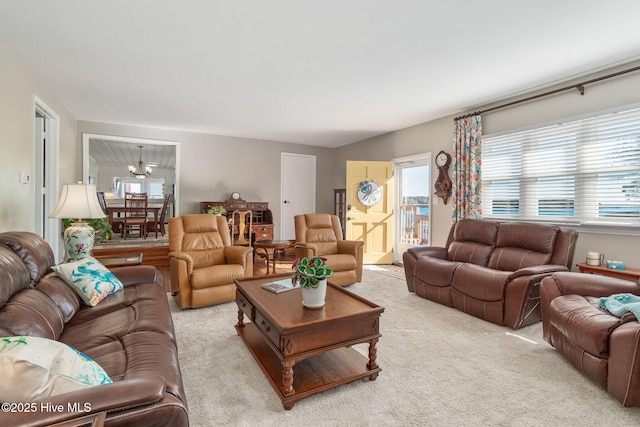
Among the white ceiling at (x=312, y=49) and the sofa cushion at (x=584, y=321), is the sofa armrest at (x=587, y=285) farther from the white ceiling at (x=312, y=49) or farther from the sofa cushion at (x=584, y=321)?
the white ceiling at (x=312, y=49)

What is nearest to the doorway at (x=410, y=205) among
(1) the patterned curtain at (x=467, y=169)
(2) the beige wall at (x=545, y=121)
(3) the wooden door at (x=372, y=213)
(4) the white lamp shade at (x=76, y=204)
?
(3) the wooden door at (x=372, y=213)

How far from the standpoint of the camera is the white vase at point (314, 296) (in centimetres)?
204

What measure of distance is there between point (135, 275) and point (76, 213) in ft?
2.75

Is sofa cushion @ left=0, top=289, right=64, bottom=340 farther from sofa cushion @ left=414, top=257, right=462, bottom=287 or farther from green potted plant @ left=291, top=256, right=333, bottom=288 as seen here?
sofa cushion @ left=414, top=257, right=462, bottom=287

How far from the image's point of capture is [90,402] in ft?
2.91

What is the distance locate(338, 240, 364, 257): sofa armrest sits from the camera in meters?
4.27

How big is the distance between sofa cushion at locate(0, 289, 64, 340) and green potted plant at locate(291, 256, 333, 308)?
134cm

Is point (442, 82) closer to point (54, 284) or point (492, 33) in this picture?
point (492, 33)

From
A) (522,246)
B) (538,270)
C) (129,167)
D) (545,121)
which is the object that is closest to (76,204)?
(538,270)

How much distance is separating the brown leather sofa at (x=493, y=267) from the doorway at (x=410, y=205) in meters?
1.58

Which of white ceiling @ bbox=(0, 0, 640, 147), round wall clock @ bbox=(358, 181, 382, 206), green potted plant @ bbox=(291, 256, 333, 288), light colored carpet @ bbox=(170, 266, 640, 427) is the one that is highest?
white ceiling @ bbox=(0, 0, 640, 147)

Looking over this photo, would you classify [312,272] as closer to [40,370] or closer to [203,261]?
[40,370]

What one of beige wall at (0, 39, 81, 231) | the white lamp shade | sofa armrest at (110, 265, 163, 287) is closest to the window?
sofa armrest at (110, 265, 163, 287)

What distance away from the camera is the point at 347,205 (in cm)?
586
